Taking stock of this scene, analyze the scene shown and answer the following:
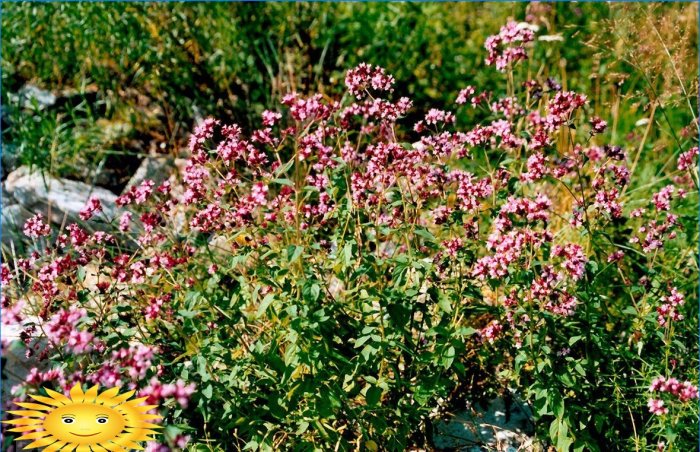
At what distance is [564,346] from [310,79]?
326 centimetres

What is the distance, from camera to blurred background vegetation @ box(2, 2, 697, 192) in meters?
5.37

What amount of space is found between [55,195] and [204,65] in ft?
4.88

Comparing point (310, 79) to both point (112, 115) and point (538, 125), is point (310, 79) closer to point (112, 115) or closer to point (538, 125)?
point (112, 115)

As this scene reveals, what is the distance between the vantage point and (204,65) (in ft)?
18.6

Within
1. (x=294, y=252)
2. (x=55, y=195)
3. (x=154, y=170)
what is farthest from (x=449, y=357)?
(x=55, y=195)

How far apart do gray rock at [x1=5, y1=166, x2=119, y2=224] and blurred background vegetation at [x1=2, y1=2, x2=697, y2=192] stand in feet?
0.65

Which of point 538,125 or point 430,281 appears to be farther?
point 538,125

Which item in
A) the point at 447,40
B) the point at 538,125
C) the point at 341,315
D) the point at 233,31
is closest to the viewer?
the point at 341,315

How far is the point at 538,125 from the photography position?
123 inches

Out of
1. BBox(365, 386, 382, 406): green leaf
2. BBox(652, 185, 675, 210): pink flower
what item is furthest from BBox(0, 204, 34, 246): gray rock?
BBox(652, 185, 675, 210): pink flower

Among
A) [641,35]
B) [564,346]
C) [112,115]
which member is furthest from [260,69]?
[564,346]

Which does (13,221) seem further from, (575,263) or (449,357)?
(575,263)

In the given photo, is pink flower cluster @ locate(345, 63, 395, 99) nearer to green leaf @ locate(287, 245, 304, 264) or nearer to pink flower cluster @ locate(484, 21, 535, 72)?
pink flower cluster @ locate(484, 21, 535, 72)

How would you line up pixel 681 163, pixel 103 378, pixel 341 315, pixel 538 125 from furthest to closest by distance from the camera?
1. pixel 681 163
2. pixel 538 125
3. pixel 341 315
4. pixel 103 378
